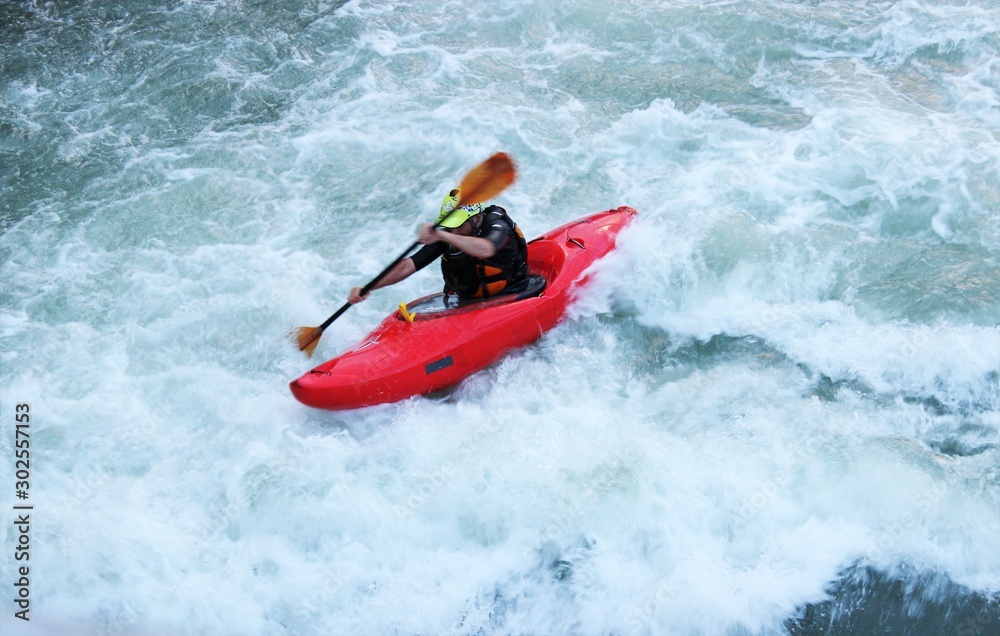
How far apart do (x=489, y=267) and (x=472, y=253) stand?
204 mm

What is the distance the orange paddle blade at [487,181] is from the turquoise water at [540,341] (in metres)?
0.79

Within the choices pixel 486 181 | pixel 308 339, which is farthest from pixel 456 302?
pixel 308 339

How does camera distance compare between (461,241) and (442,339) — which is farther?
(442,339)

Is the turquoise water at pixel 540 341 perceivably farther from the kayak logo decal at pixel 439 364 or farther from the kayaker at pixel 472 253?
the kayaker at pixel 472 253

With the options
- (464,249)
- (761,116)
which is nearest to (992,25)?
(761,116)

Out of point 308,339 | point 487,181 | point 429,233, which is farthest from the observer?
point 308,339

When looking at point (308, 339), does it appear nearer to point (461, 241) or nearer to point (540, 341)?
point (461, 241)

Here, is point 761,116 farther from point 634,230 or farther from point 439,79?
point 439,79

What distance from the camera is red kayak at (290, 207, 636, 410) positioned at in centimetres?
441

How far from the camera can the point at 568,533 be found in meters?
4.00

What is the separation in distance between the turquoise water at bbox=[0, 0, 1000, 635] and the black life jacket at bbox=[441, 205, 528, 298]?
431 millimetres

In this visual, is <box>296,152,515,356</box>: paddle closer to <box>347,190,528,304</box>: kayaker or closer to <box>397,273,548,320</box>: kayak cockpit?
<box>347,190,528,304</box>: kayaker

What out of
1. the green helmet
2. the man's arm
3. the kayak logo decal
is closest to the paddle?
the green helmet

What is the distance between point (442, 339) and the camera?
14.9ft
